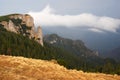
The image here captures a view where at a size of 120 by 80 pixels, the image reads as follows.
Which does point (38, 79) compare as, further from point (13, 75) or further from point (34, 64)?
point (34, 64)

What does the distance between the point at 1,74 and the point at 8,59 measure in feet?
28.2

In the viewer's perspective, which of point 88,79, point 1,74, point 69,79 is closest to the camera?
point 1,74

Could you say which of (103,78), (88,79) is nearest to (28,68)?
(88,79)

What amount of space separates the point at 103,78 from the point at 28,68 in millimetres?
11273

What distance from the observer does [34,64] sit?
48.3 metres

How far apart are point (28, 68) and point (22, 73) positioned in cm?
247

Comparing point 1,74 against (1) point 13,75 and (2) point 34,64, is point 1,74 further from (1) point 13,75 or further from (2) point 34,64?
(2) point 34,64

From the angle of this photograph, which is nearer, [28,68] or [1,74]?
[1,74]

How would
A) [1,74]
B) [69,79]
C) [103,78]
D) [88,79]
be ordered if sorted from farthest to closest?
1. [103,78]
2. [88,79]
3. [69,79]
4. [1,74]

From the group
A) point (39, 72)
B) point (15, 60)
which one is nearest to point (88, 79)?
point (39, 72)

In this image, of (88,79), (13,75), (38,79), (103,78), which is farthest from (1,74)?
(103,78)

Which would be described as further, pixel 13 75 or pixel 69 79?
pixel 69 79

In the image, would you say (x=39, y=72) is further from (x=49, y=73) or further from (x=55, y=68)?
(x=55, y=68)

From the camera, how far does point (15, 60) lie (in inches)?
1921
